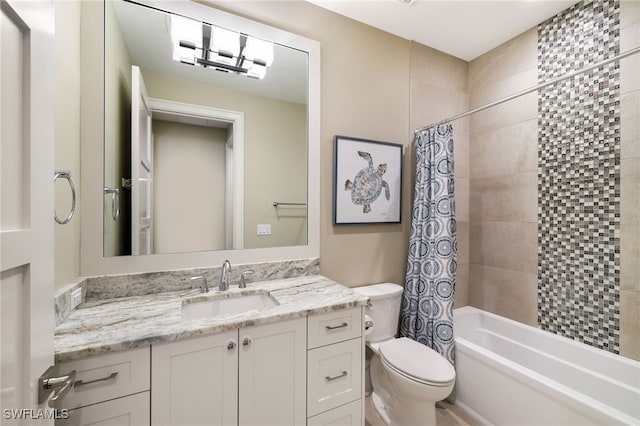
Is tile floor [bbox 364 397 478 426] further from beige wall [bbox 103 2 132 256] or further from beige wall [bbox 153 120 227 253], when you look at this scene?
beige wall [bbox 103 2 132 256]

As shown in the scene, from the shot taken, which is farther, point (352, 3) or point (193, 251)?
point (352, 3)

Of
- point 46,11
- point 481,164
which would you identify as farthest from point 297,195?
point 481,164

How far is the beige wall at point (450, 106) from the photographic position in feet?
7.20

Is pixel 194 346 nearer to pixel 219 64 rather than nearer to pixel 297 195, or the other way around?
pixel 297 195

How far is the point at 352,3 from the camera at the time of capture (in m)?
1.78

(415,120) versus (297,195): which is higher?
(415,120)

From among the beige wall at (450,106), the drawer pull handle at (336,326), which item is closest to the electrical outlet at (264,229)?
the drawer pull handle at (336,326)

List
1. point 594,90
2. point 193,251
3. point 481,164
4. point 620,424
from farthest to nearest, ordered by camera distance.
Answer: point 481,164, point 594,90, point 193,251, point 620,424

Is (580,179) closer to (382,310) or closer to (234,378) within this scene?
(382,310)

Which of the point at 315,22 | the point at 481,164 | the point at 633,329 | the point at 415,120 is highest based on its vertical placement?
the point at 315,22

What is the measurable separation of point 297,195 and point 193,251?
2.30 feet

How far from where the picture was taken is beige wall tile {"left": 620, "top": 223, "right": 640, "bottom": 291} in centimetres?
154

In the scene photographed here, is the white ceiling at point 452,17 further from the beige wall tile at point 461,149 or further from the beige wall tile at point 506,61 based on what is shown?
the beige wall tile at point 461,149

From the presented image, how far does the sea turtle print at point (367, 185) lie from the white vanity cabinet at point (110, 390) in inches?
57.0
